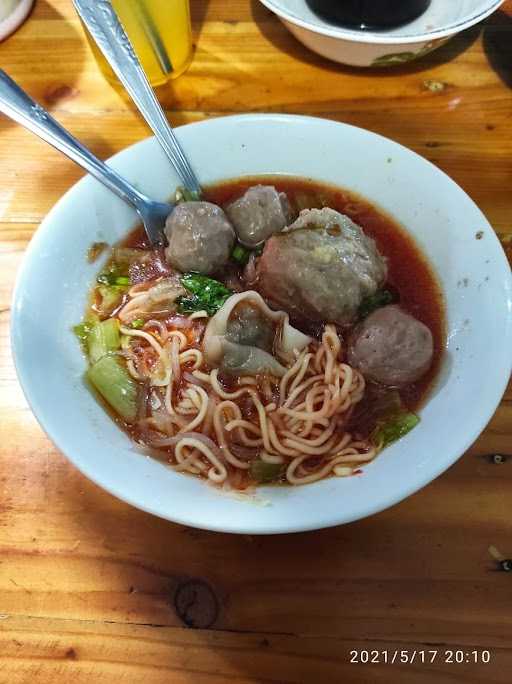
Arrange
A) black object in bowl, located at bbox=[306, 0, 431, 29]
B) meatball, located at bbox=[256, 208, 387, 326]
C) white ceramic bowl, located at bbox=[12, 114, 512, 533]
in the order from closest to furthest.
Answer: white ceramic bowl, located at bbox=[12, 114, 512, 533]
meatball, located at bbox=[256, 208, 387, 326]
black object in bowl, located at bbox=[306, 0, 431, 29]

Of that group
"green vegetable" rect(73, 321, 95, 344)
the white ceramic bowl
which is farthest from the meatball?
"green vegetable" rect(73, 321, 95, 344)

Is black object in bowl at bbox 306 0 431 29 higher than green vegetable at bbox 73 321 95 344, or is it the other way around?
black object in bowl at bbox 306 0 431 29

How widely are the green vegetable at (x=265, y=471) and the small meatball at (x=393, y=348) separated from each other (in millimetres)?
401

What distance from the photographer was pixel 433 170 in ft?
6.29

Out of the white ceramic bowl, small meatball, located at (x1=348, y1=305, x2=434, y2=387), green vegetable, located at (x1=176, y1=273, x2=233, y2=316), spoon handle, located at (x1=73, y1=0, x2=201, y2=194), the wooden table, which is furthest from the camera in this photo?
spoon handle, located at (x1=73, y1=0, x2=201, y2=194)

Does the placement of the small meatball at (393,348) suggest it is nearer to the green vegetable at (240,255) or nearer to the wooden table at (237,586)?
the wooden table at (237,586)

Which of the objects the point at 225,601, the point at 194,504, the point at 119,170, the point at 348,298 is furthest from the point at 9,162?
the point at 225,601

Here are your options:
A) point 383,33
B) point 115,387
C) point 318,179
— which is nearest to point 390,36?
point 383,33

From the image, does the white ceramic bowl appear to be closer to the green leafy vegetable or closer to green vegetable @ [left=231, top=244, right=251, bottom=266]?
the green leafy vegetable

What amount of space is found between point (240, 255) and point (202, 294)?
0.21 metres

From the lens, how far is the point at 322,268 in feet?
5.90

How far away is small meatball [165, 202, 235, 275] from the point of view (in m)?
1.88

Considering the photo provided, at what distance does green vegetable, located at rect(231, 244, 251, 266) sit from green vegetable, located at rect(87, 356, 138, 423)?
575mm

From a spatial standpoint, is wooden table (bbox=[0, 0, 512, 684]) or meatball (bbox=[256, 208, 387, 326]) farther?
meatball (bbox=[256, 208, 387, 326])
